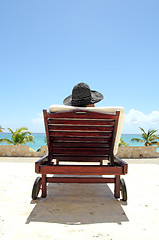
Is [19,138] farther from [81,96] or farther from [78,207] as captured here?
[78,207]

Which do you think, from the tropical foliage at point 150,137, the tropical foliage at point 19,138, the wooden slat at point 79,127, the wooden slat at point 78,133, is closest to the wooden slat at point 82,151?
the wooden slat at point 78,133

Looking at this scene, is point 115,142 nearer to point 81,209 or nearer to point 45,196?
point 81,209

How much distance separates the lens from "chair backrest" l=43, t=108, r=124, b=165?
2762 mm

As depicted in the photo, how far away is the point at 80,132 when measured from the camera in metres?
3.08

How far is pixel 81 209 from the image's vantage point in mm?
2650

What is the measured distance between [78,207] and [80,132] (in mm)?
1097

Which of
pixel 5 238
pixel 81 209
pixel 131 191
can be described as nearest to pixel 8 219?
pixel 5 238

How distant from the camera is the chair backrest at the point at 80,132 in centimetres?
276

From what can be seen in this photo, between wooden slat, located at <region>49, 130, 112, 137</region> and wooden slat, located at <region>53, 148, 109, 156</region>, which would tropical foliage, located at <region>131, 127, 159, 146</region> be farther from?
wooden slat, located at <region>49, 130, 112, 137</region>

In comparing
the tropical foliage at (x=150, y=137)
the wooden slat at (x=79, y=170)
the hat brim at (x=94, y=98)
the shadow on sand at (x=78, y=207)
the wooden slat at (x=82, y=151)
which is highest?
the hat brim at (x=94, y=98)

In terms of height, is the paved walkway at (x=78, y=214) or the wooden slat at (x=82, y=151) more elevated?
the wooden slat at (x=82, y=151)

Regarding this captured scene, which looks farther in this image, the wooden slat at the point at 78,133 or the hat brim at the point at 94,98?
the hat brim at the point at 94,98

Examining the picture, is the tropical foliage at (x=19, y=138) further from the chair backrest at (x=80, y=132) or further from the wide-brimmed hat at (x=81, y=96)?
the wide-brimmed hat at (x=81, y=96)

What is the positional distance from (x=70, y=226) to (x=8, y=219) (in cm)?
76
